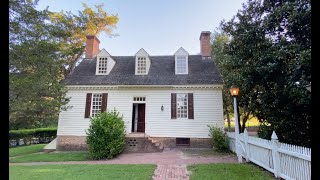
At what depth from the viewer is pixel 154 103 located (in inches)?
544

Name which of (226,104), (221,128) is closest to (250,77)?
(221,128)

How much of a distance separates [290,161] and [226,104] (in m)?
13.6

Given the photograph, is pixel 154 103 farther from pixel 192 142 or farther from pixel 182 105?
pixel 192 142

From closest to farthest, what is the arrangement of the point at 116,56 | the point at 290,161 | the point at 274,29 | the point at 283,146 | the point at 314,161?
the point at 314,161 → the point at 290,161 → the point at 283,146 → the point at 274,29 → the point at 116,56

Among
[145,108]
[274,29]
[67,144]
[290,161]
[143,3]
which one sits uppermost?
[274,29]

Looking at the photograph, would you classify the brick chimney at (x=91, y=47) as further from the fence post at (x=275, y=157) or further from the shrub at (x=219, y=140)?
the fence post at (x=275, y=157)

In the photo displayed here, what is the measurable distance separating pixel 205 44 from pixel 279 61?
8.54 meters

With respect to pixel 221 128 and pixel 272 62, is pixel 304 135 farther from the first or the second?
pixel 221 128

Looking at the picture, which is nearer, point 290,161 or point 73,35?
point 290,161

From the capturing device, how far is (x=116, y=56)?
17.6 m

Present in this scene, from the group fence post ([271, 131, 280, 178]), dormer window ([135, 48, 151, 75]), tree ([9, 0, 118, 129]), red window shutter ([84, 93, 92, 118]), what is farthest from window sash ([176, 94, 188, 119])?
fence post ([271, 131, 280, 178])

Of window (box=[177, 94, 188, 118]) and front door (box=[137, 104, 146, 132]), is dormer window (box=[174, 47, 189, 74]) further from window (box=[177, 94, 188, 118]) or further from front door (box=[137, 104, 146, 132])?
front door (box=[137, 104, 146, 132])

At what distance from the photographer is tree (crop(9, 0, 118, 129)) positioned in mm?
3692

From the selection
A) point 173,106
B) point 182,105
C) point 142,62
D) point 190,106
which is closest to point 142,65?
point 142,62
